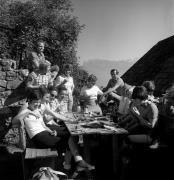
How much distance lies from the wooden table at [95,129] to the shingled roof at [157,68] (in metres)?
3.80

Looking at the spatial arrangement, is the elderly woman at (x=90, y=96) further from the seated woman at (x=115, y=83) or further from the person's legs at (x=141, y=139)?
the person's legs at (x=141, y=139)

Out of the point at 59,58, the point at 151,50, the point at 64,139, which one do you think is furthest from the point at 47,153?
the point at 59,58

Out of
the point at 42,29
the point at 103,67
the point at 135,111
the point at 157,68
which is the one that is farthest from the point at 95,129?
the point at 103,67

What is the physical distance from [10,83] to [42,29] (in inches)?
428

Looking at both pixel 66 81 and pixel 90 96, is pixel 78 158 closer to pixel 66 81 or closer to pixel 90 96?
pixel 90 96

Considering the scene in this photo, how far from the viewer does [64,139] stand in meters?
5.38

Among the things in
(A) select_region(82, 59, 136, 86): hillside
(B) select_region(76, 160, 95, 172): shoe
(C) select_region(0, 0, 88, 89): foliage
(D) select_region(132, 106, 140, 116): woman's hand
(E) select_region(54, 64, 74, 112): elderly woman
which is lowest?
(B) select_region(76, 160, 95, 172): shoe

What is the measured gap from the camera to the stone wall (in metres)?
8.05

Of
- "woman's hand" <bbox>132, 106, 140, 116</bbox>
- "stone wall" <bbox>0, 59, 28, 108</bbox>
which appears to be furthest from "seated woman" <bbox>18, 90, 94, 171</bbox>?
"stone wall" <bbox>0, 59, 28, 108</bbox>

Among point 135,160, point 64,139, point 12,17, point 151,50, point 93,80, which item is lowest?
point 135,160

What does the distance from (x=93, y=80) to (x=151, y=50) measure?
759 centimetres

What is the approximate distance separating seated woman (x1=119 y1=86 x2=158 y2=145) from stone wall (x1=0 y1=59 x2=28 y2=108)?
12.1 ft

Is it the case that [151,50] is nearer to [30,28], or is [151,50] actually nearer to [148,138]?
[30,28]

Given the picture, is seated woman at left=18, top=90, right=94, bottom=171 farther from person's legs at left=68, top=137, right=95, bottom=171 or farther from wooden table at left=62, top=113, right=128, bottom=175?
wooden table at left=62, top=113, right=128, bottom=175
